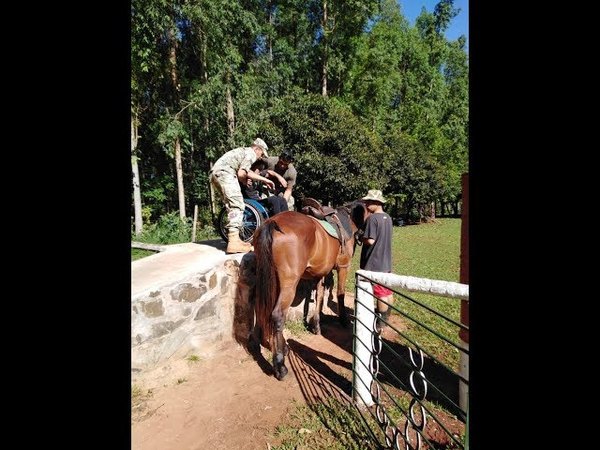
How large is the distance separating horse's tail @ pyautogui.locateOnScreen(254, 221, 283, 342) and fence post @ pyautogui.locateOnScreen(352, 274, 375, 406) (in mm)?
1266

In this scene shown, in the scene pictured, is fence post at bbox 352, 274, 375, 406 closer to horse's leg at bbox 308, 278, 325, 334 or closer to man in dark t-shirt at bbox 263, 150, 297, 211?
horse's leg at bbox 308, 278, 325, 334

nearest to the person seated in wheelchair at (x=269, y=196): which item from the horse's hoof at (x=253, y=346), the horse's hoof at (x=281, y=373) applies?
the horse's hoof at (x=253, y=346)

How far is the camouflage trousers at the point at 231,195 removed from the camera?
16.6 feet

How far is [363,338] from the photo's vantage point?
331cm

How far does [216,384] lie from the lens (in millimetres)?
A: 3879

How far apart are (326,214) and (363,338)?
2.41 m

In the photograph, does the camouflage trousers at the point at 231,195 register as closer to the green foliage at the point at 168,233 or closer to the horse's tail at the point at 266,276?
the horse's tail at the point at 266,276

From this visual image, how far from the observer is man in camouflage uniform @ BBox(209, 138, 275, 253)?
16.7ft

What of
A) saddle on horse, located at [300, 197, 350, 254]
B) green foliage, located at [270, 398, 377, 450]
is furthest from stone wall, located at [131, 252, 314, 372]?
green foliage, located at [270, 398, 377, 450]

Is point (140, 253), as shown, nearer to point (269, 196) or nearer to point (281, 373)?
point (269, 196)
